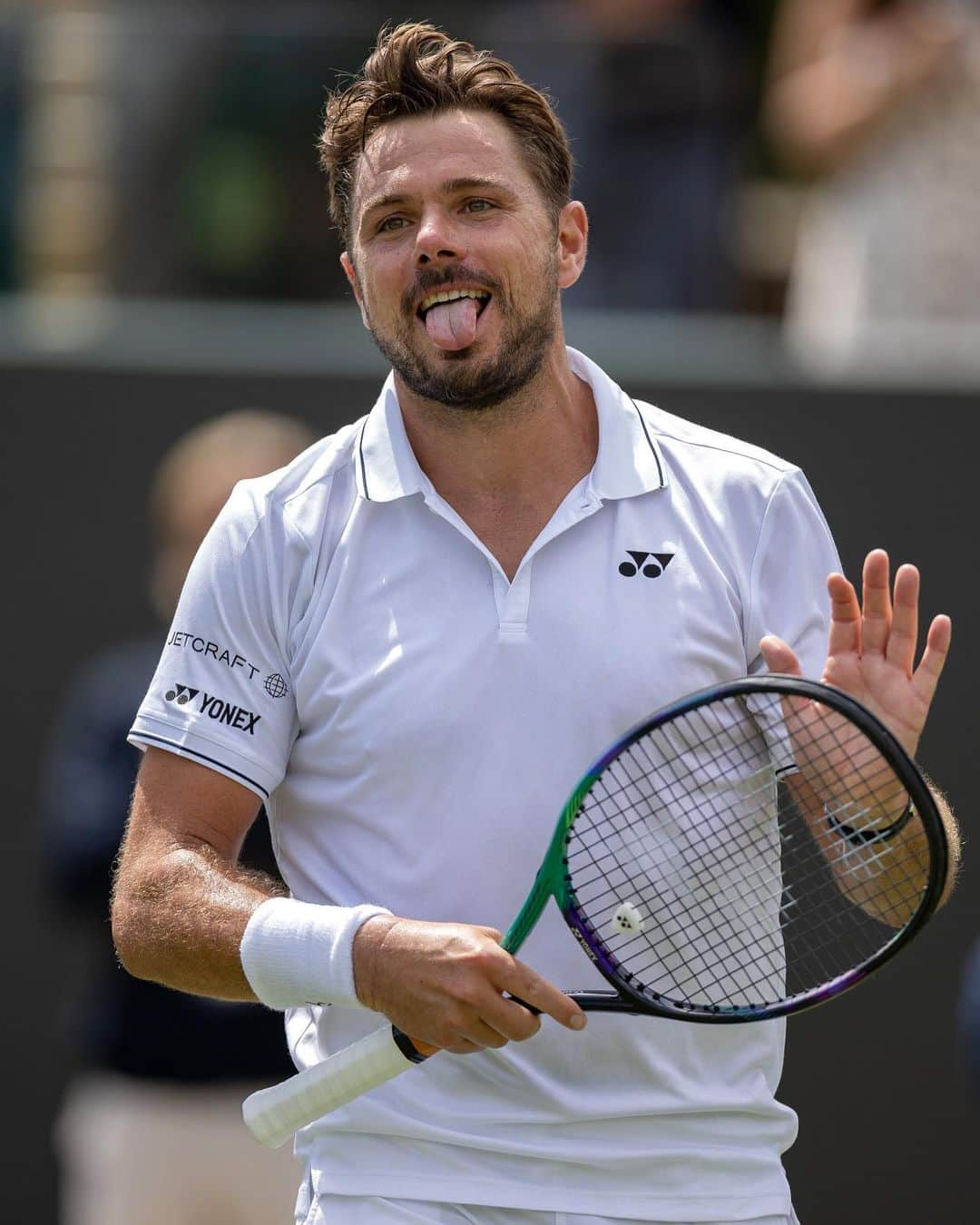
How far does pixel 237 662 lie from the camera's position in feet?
10.7

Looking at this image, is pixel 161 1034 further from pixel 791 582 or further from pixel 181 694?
pixel 791 582

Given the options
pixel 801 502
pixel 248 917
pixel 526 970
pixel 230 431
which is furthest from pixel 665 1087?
pixel 230 431

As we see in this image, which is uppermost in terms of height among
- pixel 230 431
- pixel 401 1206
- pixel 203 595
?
pixel 230 431

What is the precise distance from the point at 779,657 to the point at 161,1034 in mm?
2450

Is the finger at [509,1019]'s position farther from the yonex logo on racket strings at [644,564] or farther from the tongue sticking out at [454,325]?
the tongue sticking out at [454,325]

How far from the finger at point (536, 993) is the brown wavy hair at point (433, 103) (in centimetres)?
127

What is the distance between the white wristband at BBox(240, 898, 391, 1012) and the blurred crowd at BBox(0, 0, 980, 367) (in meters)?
3.75

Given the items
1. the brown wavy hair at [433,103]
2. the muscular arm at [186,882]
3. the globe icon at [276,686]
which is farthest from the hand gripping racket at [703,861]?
the brown wavy hair at [433,103]

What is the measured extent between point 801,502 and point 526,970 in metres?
0.91

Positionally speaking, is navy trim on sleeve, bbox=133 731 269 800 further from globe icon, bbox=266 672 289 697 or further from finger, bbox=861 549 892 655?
finger, bbox=861 549 892 655

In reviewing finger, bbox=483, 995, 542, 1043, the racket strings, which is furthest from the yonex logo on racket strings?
finger, bbox=483, 995, 542, 1043

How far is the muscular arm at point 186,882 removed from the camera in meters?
3.11

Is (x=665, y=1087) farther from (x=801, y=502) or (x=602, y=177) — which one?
(x=602, y=177)

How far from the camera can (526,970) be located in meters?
→ 2.88
